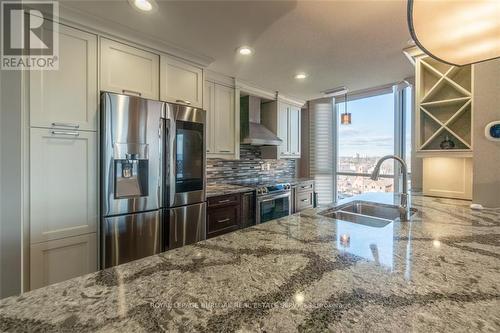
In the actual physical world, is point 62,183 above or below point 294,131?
below

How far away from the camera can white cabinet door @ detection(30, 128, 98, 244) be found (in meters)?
1.59

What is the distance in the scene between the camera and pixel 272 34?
201 cm

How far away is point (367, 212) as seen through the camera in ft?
6.53

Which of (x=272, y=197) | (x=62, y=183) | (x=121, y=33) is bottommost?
(x=272, y=197)

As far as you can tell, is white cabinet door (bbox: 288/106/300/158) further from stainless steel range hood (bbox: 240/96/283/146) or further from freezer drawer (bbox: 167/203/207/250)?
freezer drawer (bbox: 167/203/207/250)

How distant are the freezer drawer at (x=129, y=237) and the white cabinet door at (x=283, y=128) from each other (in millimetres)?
2485

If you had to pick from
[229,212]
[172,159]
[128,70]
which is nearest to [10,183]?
[172,159]

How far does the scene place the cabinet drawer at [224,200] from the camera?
2598 mm

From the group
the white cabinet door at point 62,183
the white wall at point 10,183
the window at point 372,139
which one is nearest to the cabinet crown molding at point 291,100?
the window at point 372,139

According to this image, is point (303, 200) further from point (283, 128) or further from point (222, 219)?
point (222, 219)

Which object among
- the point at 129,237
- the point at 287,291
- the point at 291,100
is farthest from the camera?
the point at 291,100

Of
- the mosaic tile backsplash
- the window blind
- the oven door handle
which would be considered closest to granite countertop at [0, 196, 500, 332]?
the oven door handle

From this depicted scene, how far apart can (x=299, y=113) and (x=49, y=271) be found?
4099mm

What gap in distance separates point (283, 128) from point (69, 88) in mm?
3046
